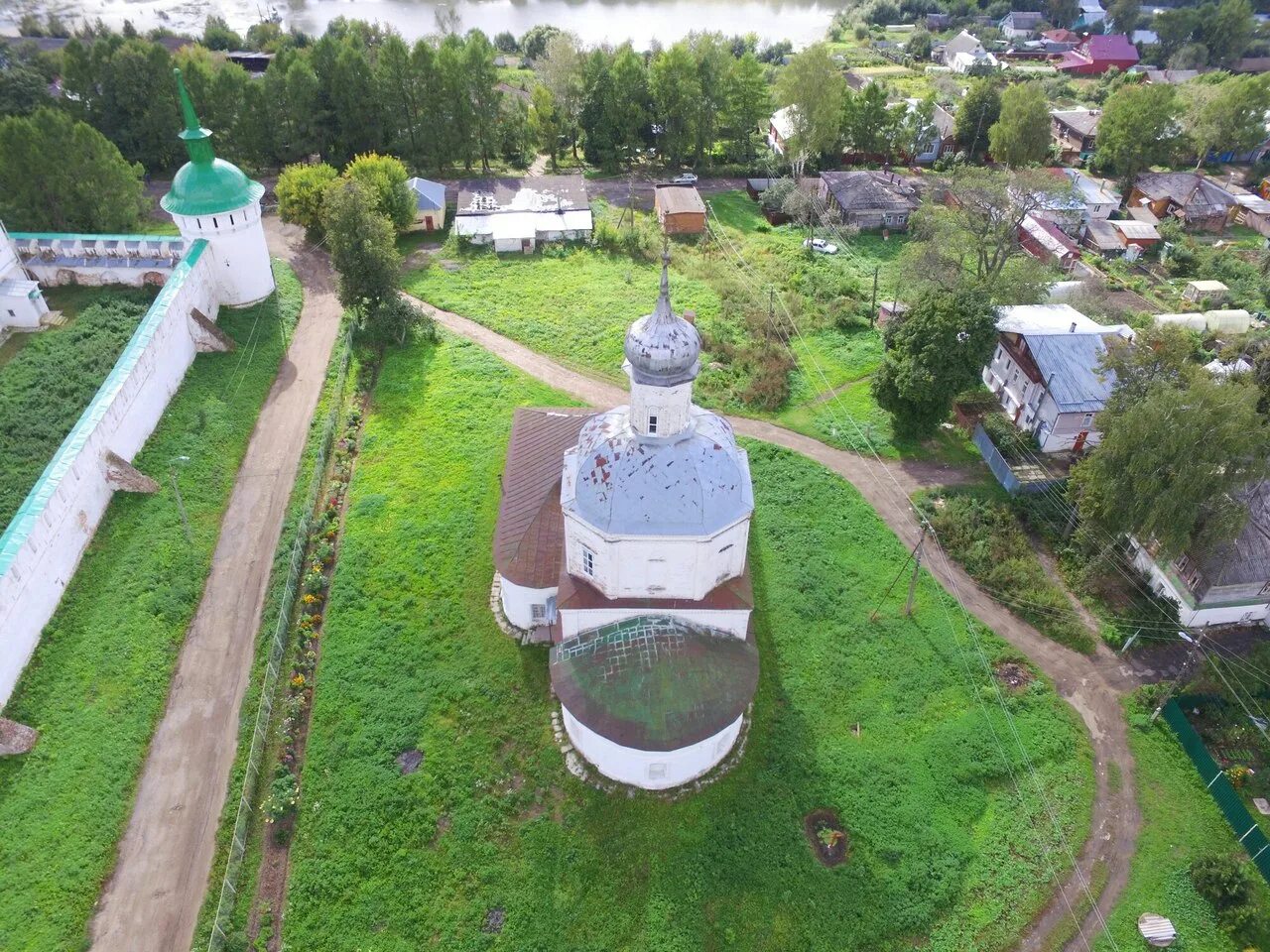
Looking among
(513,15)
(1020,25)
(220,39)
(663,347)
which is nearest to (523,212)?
(663,347)

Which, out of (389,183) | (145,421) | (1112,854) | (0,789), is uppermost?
(389,183)

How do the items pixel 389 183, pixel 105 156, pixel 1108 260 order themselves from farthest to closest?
1. pixel 1108 260
2. pixel 389 183
3. pixel 105 156

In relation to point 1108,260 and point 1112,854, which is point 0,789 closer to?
point 1112,854

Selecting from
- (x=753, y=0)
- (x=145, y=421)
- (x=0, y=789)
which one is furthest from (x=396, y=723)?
(x=753, y=0)

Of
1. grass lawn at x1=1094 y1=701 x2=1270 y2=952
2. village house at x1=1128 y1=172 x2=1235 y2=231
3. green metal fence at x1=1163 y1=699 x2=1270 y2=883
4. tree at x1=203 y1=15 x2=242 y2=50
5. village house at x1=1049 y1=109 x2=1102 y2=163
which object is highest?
tree at x1=203 y1=15 x2=242 y2=50

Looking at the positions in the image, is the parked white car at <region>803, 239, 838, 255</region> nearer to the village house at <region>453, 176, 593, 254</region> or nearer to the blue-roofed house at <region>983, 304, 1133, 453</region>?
the village house at <region>453, 176, 593, 254</region>

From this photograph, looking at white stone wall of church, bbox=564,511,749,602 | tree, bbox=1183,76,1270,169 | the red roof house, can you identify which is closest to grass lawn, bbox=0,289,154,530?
white stone wall of church, bbox=564,511,749,602

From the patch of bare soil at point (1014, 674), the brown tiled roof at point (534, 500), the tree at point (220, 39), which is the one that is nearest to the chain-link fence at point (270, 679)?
the brown tiled roof at point (534, 500)
